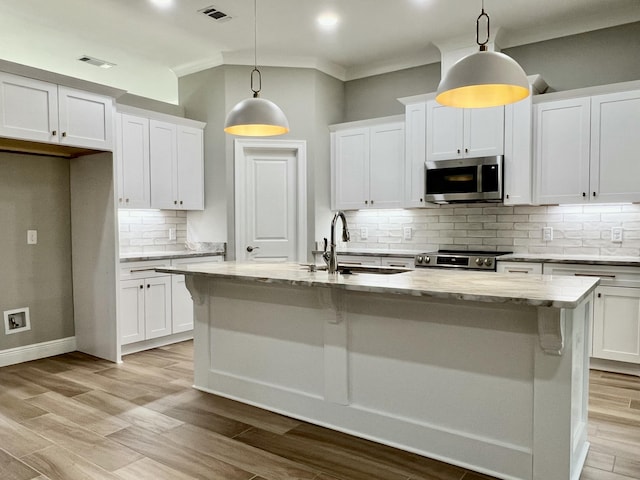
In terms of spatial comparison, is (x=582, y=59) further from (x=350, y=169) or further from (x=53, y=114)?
(x=53, y=114)

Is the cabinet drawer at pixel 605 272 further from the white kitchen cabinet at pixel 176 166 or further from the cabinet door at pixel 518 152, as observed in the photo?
the white kitchen cabinet at pixel 176 166

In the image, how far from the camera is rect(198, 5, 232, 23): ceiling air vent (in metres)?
4.16

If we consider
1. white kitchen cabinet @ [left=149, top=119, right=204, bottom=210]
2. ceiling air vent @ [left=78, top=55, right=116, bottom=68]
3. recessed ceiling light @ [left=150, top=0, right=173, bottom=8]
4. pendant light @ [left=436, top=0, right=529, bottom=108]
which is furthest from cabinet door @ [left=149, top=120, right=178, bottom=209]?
pendant light @ [left=436, top=0, right=529, bottom=108]

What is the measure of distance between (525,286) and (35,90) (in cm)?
372

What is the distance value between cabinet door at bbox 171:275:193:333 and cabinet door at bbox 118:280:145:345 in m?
0.36

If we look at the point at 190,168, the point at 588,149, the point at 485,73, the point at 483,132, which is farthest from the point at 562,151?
the point at 190,168

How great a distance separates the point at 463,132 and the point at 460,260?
1.26 meters

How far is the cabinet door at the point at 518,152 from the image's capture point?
4.35 m

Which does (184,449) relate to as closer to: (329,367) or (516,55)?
(329,367)

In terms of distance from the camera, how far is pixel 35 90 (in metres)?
3.70

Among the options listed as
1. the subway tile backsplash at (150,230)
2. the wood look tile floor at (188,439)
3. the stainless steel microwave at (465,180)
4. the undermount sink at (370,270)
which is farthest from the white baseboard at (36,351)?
the stainless steel microwave at (465,180)

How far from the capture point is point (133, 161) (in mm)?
4871

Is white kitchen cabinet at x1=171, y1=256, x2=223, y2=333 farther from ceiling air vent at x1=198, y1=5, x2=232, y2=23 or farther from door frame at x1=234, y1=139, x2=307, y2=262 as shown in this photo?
ceiling air vent at x1=198, y1=5, x2=232, y2=23

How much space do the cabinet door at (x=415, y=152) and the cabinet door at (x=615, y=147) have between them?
1.51 metres
